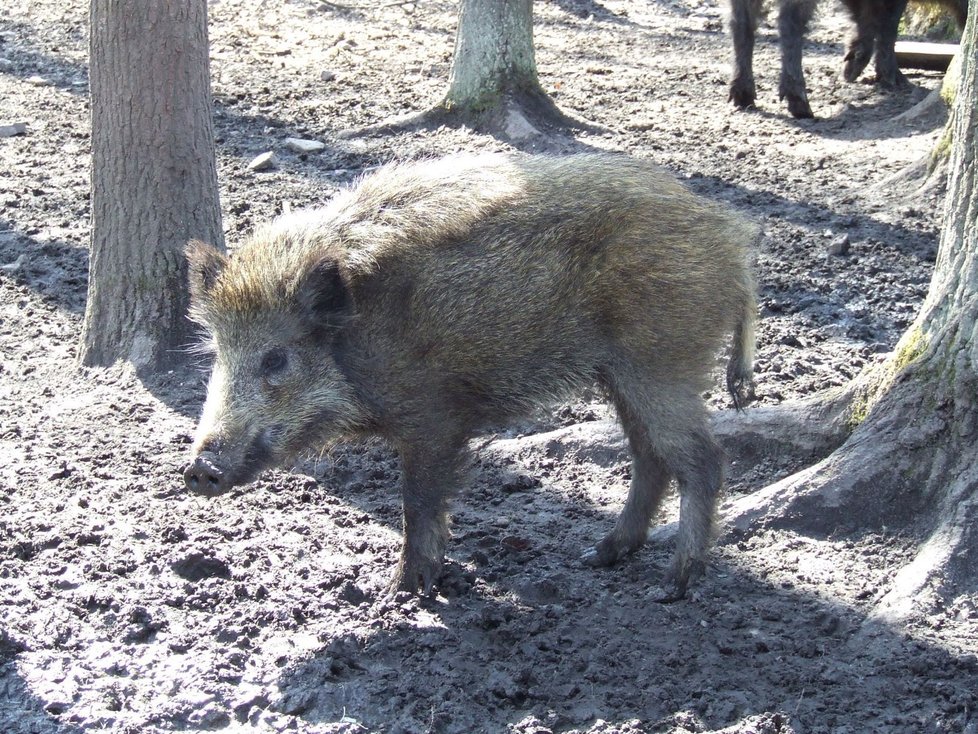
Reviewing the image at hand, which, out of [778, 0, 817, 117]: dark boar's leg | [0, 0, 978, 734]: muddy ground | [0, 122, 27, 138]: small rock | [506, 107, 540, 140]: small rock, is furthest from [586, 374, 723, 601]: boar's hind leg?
[0, 122, 27, 138]: small rock

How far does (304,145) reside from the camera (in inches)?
309

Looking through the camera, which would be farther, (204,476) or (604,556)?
(604,556)

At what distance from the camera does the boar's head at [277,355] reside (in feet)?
12.1

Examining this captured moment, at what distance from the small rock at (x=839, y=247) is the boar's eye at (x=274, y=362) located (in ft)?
11.1

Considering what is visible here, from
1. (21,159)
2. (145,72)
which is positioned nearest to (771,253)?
(145,72)

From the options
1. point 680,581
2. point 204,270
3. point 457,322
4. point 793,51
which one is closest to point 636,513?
point 680,581

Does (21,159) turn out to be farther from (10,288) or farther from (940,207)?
(940,207)

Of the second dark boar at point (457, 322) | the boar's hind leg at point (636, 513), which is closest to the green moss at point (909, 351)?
the second dark boar at point (457, 322)

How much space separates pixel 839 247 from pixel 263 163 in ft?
11.9

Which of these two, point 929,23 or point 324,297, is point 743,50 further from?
point 324,297

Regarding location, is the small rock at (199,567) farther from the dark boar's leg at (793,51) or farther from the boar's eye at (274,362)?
the dark boar's leg at (793,51)

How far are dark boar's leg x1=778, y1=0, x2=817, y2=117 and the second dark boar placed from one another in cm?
486

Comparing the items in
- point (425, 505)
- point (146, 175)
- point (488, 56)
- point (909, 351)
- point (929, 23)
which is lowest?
point (425, 505)

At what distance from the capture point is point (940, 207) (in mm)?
6254
